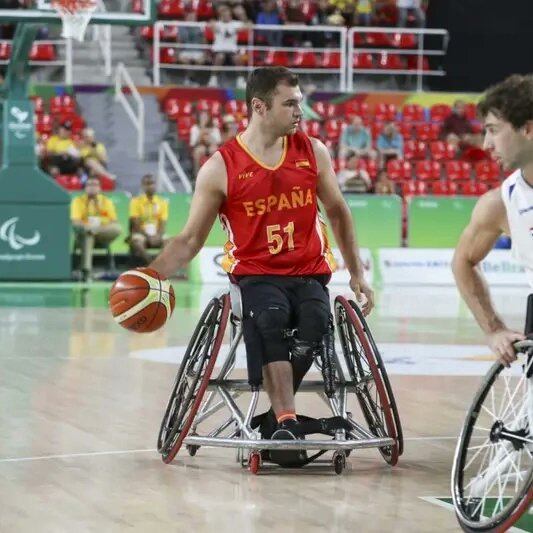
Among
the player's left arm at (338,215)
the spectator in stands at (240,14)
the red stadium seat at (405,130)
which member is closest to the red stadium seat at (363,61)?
the red stadium seat at (405,130)

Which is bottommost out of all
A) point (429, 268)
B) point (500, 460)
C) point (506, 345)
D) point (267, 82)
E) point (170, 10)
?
point (429, 268)

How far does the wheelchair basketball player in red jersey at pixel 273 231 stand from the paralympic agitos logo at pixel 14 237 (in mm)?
11637

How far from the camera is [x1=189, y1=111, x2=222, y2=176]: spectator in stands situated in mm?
21656

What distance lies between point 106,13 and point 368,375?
408 inches

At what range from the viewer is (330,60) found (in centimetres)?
2602

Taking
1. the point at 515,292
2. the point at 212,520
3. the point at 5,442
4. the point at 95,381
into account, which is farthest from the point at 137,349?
the point at 515,292

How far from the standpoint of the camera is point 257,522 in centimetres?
541

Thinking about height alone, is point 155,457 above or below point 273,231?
below

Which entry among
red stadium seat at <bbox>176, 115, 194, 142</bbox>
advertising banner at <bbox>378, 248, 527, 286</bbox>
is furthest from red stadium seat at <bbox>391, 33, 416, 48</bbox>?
advertising banner at <bbox>378, 248, 527, 286</bbox>

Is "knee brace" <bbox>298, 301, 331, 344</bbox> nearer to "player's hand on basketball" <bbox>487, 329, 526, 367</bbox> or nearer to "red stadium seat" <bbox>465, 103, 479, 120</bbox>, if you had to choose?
"player's hand on basketball" <bbox>487, 329, 526, 367</bbox>

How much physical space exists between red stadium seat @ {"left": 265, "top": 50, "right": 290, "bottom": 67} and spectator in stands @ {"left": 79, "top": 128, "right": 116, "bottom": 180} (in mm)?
5041

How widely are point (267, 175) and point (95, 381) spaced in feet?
10.9

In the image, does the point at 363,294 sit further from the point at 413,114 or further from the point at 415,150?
the point at 413,114

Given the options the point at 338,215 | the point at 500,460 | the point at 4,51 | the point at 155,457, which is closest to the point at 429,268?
the point at 4,51
